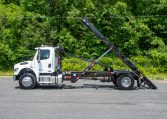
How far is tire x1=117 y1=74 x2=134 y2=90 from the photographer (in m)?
22.5

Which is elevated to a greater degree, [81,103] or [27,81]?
[27,81]

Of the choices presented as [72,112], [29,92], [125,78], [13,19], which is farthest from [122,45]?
[72,112]

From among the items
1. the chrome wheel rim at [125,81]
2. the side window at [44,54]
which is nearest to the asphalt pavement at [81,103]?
the chrome wheel rim at [125,81]

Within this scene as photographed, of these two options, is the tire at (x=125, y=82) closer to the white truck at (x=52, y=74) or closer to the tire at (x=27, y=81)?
the white truck at (x=52, y=74)

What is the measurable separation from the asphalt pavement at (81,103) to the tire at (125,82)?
0.38m

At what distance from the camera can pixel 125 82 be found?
22672 millimetres

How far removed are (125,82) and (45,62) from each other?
4.60 metres

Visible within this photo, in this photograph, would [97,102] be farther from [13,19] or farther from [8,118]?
[13,19]

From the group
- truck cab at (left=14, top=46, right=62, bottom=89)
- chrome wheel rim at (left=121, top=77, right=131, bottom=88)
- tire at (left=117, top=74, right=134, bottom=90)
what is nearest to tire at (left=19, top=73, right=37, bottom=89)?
truck cab at (left=14, top=46, right=62, bottom=89)

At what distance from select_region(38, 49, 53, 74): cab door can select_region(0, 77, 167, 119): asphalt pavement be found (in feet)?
3.49

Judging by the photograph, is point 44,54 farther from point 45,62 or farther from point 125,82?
point 125,82

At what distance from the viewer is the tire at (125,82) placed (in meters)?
22.5

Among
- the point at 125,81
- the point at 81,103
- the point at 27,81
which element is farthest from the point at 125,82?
the point at 81,103

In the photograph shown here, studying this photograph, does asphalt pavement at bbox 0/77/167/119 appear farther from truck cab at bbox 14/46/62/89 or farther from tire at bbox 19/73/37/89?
truck cab at bbox 14/46/62/89
